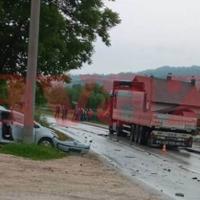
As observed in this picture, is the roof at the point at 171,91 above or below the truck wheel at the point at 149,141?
above

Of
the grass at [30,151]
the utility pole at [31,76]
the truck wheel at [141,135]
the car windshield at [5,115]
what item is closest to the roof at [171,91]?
the truck wheel at [141,135]

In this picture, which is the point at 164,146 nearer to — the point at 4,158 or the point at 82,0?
the point at 82,0

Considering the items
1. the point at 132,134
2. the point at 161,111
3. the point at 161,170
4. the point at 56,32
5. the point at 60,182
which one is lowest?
the point at 161,170

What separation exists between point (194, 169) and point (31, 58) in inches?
265

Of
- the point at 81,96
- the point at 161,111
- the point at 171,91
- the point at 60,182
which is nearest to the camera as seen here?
the point at 60,182

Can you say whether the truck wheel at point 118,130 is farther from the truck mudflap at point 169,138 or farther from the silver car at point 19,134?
the silver car at point 19,134

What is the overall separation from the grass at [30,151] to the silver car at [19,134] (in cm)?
263

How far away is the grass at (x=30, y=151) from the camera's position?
20.0 meters

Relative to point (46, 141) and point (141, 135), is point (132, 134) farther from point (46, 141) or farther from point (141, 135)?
point (46, 141)

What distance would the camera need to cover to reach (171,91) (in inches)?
1444

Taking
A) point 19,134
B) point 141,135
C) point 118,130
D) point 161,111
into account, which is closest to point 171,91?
point 161,111

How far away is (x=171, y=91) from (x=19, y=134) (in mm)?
14231

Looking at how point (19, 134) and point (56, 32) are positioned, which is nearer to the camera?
point (19, 134)

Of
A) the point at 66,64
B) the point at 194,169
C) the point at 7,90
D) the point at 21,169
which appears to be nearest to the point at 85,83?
the point at 7,90
